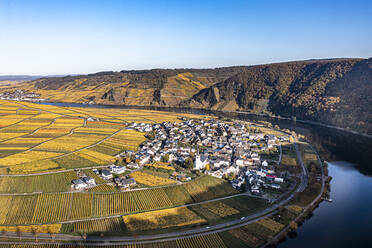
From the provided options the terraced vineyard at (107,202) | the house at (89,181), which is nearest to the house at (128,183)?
the terraced vineyard at (107,202)

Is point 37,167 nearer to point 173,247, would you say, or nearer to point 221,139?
point 173,247

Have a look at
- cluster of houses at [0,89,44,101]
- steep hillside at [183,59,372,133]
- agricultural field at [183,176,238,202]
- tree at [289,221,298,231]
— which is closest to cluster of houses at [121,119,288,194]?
agricultural field at [183,176,238,202]

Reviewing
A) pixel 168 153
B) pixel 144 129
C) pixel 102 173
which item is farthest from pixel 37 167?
pixel 144 129

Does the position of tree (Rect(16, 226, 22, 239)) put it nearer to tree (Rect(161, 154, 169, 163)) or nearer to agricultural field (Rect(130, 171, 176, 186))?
agricultural field (Rect(130, 171, 176, 186))

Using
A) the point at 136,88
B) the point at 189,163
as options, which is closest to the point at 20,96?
the point at 136,88

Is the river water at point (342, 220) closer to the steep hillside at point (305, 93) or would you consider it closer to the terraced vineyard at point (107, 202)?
the terraced vineyard at point (107, 202)

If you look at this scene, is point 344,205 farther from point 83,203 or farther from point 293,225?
point 83,203

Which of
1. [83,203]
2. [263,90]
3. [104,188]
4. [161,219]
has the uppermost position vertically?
[263,90]
